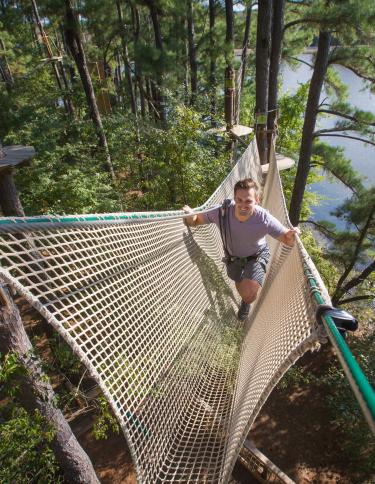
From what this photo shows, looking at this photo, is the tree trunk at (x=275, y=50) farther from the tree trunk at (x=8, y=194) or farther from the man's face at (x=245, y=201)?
the tree trunk at (x=8, y=194)

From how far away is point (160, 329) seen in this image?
54.6 inches

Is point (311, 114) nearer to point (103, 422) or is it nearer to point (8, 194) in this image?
point (8, 194)

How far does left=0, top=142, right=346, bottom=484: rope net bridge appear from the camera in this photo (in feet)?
3.01

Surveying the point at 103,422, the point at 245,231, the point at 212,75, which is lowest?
the point at 103,422

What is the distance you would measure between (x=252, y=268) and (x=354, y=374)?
1310mm

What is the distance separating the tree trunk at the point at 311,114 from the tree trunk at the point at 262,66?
1284 millimetres

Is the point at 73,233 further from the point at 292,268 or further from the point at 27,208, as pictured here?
the point at 27,208

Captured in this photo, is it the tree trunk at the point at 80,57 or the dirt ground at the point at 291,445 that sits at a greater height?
the tree trunk at the point at 80,57

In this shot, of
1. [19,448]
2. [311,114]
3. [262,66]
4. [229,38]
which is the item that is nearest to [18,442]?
[19,448]

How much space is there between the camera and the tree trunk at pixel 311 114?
161 inches

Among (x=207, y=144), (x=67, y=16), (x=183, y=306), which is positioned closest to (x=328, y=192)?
(x=207, y=144)

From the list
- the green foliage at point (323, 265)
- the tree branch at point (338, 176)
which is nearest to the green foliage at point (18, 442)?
the green foliage at point (323, 265)

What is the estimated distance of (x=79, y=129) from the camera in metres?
4.29

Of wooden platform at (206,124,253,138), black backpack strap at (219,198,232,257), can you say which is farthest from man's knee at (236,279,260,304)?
wooden platform at (206,124,253,138)
